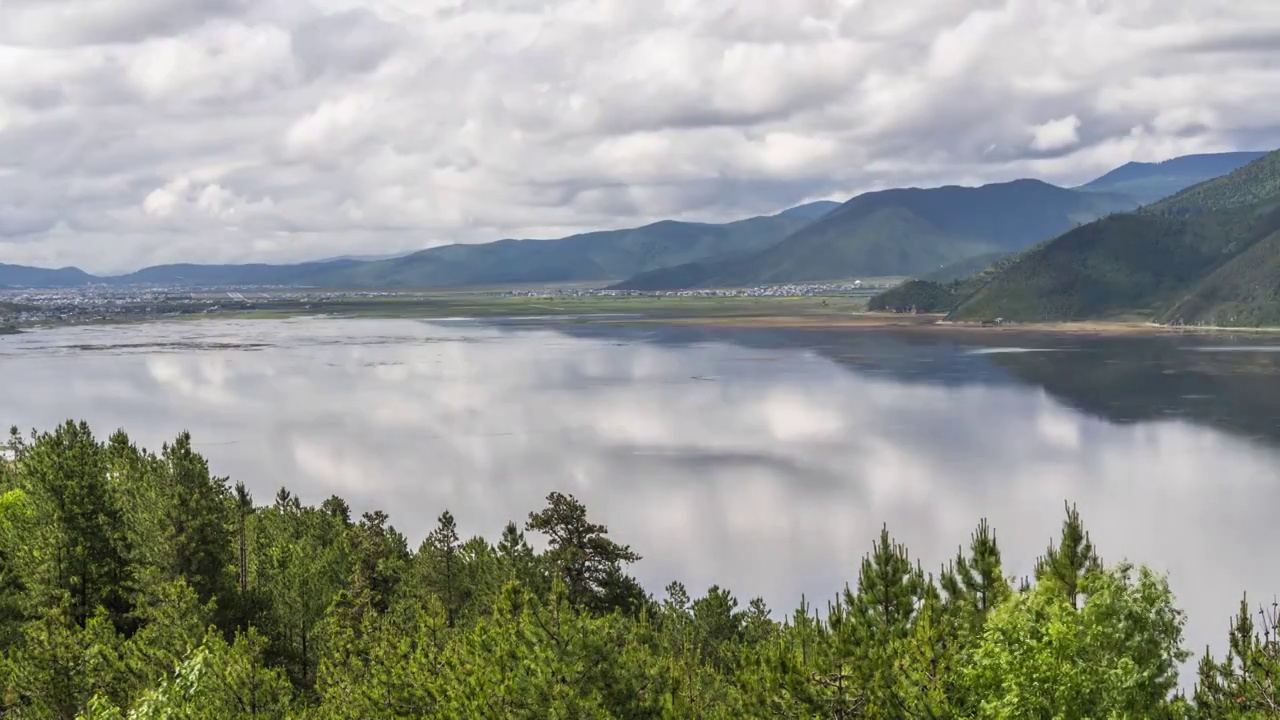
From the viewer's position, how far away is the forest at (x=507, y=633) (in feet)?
73.0

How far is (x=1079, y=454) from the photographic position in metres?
95.7

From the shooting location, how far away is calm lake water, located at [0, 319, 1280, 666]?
67000mm

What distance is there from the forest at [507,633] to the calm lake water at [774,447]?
17.9m

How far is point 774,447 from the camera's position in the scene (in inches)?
4033

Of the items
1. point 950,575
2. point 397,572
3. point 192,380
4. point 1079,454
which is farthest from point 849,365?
point 950,575

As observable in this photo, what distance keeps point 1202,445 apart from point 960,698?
86.2 metres

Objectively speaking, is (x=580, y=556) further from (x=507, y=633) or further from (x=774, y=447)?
(x=774, y=447)

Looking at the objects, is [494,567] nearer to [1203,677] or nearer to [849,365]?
[1203,677]

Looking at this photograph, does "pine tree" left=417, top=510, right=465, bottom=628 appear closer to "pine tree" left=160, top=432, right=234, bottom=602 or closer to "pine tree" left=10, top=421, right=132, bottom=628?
"pine tree" left=160, top=432, right=234, bottom=602

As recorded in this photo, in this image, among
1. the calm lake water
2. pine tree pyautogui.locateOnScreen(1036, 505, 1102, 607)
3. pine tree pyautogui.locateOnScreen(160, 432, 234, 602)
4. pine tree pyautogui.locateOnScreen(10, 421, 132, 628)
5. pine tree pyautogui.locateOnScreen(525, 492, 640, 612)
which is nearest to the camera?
pine tree pyautogui.locateOnScreen(1036, 505, 1102, 607)

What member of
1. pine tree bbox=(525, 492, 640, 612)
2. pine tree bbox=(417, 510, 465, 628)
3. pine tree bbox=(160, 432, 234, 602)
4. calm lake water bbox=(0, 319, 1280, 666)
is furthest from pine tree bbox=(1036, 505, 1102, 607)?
pine tree bbox=(160, 432, 234, 602)

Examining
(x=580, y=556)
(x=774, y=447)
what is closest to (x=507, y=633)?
(x=580, y=556)

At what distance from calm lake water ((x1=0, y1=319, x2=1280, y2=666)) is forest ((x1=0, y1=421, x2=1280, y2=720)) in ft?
58.7

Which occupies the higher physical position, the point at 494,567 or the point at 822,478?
the point at 494,567
